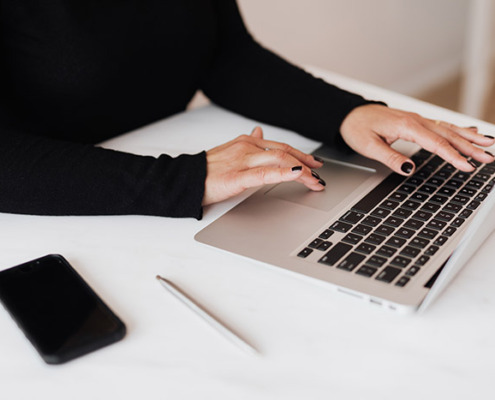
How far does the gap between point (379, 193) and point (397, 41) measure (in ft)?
7.45

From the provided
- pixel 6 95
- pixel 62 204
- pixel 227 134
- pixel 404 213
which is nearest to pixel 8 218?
pixel 62 204

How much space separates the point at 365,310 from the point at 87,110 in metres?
0.61

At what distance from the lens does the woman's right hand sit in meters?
0.77

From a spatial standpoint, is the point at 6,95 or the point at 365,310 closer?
the point at 365,310

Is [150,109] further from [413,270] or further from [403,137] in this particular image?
[413,270]

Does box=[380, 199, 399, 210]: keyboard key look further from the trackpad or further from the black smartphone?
the black smartphone

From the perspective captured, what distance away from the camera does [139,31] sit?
1012 mm

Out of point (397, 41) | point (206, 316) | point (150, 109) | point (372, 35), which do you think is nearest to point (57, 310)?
point (206, 316)

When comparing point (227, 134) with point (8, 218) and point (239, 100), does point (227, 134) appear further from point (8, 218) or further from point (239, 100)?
point (8, 218)

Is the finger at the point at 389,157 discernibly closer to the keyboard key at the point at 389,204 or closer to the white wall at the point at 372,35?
the keyboard key at the point at 389,204

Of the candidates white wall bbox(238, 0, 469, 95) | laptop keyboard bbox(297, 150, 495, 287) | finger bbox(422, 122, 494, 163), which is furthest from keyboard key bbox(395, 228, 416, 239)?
white wall bbox(238, 0, 469, 95)

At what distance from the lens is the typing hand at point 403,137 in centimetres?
83

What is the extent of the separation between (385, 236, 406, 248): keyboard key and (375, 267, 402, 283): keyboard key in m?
0.05

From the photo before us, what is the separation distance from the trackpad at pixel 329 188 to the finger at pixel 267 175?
36mm
